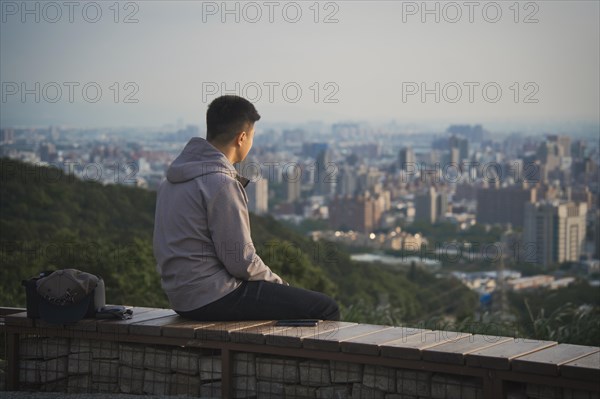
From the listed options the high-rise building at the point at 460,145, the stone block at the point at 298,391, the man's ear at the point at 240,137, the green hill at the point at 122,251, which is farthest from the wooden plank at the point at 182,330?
the high-rise building at the point at 460,145

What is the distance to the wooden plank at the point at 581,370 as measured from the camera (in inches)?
119

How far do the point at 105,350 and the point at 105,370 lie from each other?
92mm

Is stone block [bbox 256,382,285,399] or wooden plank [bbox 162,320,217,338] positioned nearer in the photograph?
stone block [bbox 256,382,285,399]

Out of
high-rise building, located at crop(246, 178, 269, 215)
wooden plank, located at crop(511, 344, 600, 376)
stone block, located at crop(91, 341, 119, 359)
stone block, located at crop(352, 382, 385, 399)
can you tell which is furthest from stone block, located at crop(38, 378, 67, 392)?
high-rise building, located at crop(246, 178, 269, 215)

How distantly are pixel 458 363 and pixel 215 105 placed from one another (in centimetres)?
164

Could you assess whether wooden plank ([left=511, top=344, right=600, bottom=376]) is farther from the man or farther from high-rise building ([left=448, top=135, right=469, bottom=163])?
high-rise building ([left=448, top=135, right=469, bottom=163])

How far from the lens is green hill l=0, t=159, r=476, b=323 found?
37.6 ft

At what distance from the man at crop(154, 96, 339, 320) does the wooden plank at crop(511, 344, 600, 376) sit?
1117 mm

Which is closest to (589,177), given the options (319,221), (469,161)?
(469,161)

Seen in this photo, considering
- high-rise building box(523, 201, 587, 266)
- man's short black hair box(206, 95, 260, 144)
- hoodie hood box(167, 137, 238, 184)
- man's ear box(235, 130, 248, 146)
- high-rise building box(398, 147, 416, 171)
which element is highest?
high-rise building box(398, 147, 416, 171)

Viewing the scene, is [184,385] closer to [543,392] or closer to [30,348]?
[30,348]

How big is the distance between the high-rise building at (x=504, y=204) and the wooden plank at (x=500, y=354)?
1987cm

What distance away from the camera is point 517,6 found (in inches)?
728

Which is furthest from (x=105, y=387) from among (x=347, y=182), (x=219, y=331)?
(x=347, y=182)
